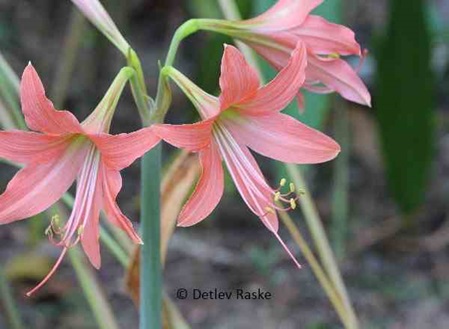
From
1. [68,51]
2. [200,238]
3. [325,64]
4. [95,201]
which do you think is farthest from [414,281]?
[95,201]

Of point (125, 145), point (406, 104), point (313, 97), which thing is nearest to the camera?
point (125, 145)

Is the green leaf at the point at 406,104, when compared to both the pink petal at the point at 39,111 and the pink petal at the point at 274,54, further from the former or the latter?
the pink petal at the point at 39,111

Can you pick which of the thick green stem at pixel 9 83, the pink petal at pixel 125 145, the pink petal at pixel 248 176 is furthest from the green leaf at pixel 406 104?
the pink petal at pixel 125 145

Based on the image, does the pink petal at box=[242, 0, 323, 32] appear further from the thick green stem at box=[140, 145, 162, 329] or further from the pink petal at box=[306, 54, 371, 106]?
the thick green stem at box=[140, 145, 162, 329]

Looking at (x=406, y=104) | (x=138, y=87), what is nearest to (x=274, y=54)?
(x=138, y=87)

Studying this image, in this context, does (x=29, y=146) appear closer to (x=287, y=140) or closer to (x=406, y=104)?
(x=287, y=140)

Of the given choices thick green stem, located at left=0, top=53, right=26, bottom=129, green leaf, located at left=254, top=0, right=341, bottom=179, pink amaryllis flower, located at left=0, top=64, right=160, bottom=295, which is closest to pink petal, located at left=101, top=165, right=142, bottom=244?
pink amaryllis flower, located at left=0, top=64, right=160, bottom=295

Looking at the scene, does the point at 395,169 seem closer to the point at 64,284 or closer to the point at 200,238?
the point at 200,238
